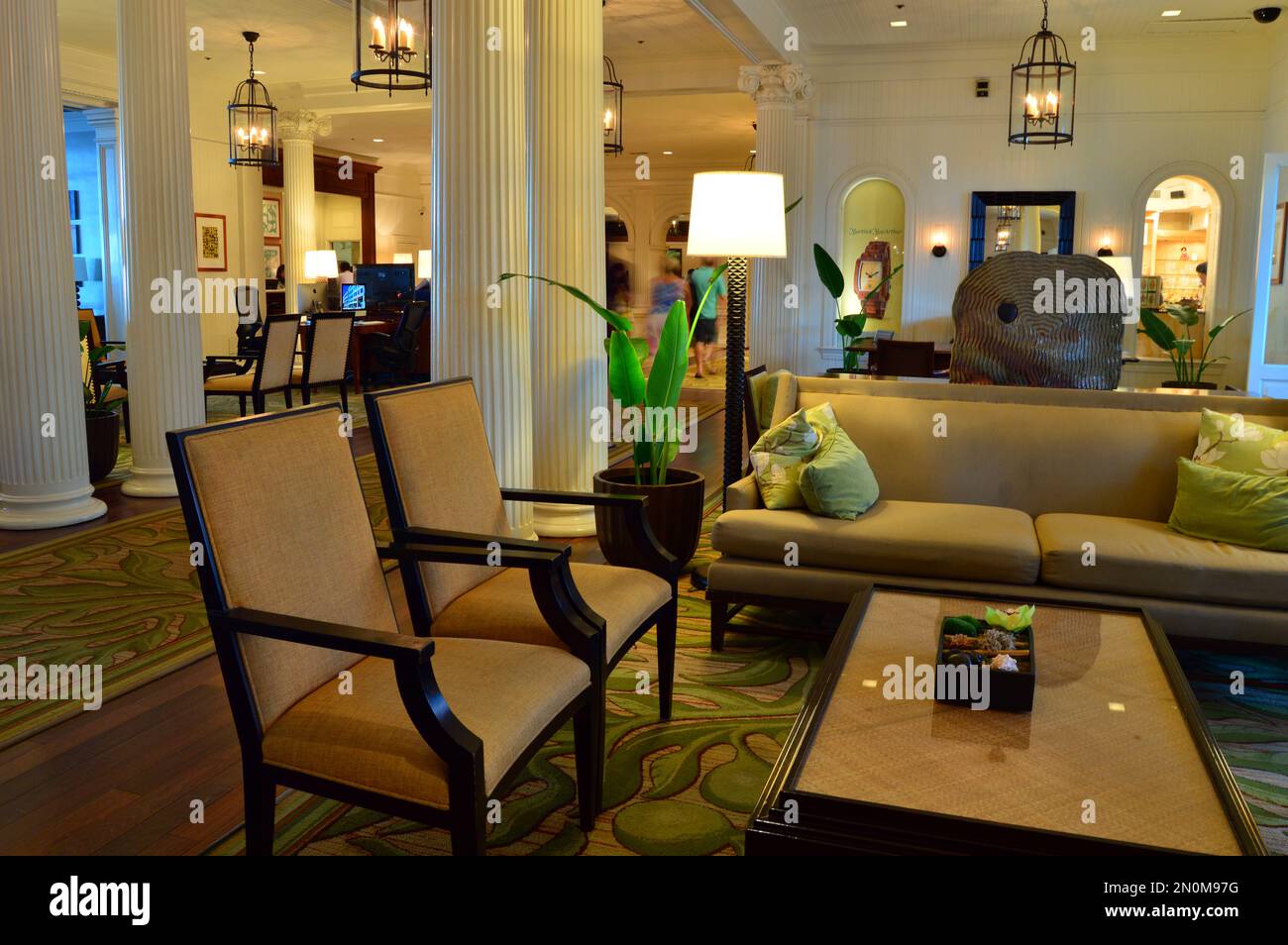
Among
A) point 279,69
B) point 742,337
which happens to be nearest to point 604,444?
point 742,337

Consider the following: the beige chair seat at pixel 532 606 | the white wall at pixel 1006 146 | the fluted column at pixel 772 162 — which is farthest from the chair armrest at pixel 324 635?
the white wall at pixel 1006 146

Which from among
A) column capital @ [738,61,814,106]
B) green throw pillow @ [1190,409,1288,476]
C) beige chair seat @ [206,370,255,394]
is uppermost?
column capital @ [738,61,814,106]

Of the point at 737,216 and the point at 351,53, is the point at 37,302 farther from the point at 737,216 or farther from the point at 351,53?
the point at 351,53

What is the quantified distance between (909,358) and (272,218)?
30.1 ft

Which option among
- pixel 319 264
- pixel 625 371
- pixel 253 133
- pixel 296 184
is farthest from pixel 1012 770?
pixel 296 184

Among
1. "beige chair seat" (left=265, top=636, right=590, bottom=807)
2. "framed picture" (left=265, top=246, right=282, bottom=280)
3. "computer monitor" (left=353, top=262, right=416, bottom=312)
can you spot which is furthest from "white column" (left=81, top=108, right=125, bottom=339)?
"beige chair seat" (left=265, top=636, right=590, bottom=807)

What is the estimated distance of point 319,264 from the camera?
12.3 meters

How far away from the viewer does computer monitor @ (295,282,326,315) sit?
12289 millimetres

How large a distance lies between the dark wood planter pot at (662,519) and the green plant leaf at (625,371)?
35 centimetres

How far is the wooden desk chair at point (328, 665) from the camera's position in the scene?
1.79 m

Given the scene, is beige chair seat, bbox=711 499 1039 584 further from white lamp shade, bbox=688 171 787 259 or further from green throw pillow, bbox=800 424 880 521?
white lamp shade, bbox=688 171 787 259

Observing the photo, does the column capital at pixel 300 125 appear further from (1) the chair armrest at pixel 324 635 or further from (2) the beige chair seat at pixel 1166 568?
(1) the chair armrest at pixel 324 635
